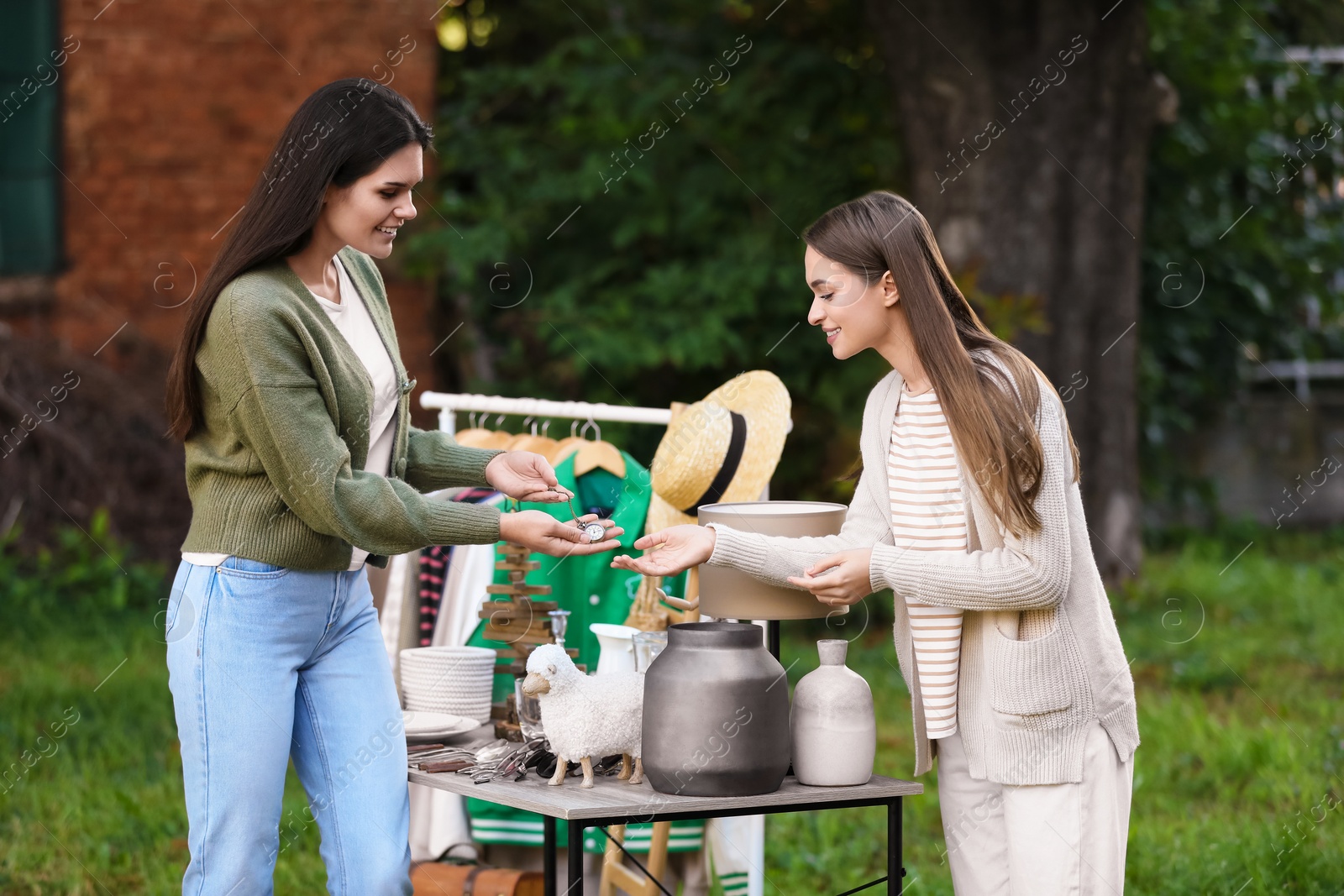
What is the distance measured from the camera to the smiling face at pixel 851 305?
2771 mm

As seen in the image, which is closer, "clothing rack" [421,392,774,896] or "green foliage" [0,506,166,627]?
"clothing rack" [421,392,774,896]

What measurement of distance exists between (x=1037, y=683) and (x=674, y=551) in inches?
28.8

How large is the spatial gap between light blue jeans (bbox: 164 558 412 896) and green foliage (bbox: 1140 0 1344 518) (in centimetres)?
687

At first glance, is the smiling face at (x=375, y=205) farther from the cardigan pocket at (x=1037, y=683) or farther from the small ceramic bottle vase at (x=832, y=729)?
the cardigan pocket at (x=1037, y=683)

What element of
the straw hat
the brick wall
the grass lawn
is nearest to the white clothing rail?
the straw hat

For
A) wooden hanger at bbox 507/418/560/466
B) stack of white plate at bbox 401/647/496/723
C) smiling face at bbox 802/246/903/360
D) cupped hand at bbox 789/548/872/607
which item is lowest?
stack of white plate at bbox 401/647/496/723

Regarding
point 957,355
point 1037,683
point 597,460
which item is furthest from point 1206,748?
point 957,355

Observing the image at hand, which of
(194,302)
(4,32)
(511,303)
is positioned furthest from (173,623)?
(4,32)

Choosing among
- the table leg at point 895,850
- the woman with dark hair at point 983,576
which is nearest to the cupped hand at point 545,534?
the woman with dark hair at point 983,576

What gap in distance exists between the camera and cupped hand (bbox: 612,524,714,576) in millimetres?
2863

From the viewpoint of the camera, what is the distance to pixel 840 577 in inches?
110

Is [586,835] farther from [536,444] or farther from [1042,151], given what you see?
[1042,151]

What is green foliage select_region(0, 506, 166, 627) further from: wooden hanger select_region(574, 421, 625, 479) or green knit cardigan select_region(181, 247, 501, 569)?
green knit cardigan select_region(181, 247, 501, 569)

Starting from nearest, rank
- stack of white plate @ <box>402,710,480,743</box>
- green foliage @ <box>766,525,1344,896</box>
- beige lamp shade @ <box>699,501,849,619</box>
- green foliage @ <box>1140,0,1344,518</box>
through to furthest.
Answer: beige lamp shade @ <box>699,501,849,619</box>
stack of white plate @ <box>402,710,480,743</box>
green foliage @ <box>766,525,1344,896</box>
green foliage @ <box>1140,0,1344,518</box>
